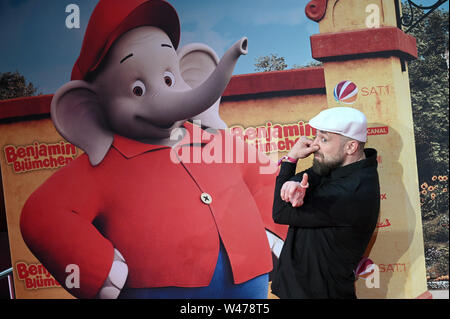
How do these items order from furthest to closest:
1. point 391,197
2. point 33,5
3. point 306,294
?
point 33,5, point 391,197, point 306,294

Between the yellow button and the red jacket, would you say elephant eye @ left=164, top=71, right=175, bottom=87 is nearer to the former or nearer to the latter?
the red jacket

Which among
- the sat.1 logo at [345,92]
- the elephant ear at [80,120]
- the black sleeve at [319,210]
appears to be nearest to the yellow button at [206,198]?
the black sleeve at [319,210]

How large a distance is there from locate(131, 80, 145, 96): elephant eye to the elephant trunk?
11 cm

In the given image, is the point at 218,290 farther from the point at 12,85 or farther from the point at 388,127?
the point at 12,85

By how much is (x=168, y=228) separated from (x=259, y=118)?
85 centimetres

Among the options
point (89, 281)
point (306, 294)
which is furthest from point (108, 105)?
point (306, 294)

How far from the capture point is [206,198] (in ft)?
9.66

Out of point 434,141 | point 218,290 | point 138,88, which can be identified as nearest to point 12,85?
point 138,88

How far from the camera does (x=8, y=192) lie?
3275 millimetres

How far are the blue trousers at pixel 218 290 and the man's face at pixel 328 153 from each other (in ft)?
2.51

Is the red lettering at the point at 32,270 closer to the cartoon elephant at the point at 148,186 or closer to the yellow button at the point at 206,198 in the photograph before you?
the cartoon elephant at the point at 148,186

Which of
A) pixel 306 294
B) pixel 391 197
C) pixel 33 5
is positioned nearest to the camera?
pixel 306 294
